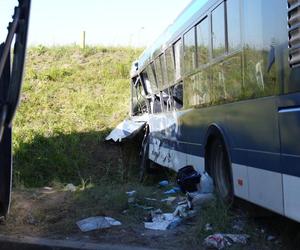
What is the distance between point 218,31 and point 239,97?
126 centimetres

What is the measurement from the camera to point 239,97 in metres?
6.49

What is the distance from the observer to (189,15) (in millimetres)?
9039

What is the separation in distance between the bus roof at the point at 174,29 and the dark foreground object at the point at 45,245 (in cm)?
364

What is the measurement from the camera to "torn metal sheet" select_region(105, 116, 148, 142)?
53.8ft

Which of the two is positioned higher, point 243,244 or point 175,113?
point 175,113

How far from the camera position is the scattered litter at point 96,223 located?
6.68 metres

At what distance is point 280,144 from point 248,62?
1.25 meters

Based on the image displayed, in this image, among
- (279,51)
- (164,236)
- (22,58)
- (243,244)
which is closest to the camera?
(22,58)

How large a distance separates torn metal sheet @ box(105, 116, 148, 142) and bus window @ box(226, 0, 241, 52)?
893 cm

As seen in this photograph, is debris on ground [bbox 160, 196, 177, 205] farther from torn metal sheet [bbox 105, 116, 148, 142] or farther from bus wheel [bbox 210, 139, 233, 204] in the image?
torn metal sheet [bbox 105, 116, 148, 142]

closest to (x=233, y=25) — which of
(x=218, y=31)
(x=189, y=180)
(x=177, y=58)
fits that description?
(x=218, y=31)

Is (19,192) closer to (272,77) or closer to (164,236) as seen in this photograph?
(164,236)

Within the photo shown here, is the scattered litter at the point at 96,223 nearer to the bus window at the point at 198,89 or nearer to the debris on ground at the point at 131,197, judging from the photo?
the debris on ground at the point at 131,197

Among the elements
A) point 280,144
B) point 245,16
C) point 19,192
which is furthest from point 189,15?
point 280,144
